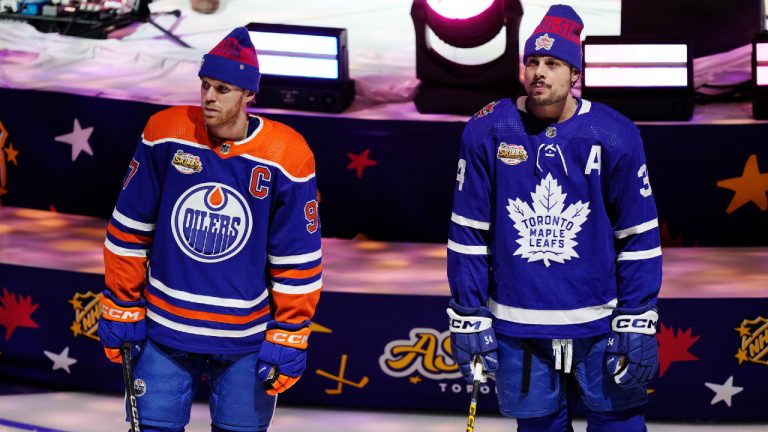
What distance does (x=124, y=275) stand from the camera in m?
4.03

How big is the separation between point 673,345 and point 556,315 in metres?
1.63

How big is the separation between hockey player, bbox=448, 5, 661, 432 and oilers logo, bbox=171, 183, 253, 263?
602 millimetres

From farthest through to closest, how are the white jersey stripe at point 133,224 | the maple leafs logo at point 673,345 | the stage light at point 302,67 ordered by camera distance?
the stage light at point 302,67 → the maple leafs logo at point 673,345 → the white jersey stripe at point 133,224

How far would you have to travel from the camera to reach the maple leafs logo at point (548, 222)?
3.94m

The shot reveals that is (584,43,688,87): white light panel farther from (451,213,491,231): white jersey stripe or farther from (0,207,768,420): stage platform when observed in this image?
(451,213,491,231): white jersey stripe

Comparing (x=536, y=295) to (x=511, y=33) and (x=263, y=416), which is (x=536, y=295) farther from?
(x=511, y=33)

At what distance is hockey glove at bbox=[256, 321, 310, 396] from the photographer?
3.96 m

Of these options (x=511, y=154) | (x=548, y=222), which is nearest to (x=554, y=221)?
(x=548, y=222)

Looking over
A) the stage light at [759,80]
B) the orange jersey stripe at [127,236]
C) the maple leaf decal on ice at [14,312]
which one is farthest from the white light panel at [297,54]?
the orange jersey stripe at [127,236]

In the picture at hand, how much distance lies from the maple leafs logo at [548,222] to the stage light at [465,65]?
7.40 feet

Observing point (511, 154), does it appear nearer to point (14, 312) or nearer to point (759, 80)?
point (759, 80)

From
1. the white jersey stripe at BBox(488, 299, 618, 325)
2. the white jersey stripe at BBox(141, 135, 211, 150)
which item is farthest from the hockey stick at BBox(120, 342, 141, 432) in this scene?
the white jersey stripe at BBox(488, 299, 618, 325)

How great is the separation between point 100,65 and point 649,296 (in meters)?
3.94

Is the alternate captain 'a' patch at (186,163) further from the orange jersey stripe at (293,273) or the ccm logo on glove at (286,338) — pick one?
the ccm logo on glove at (286,338)
